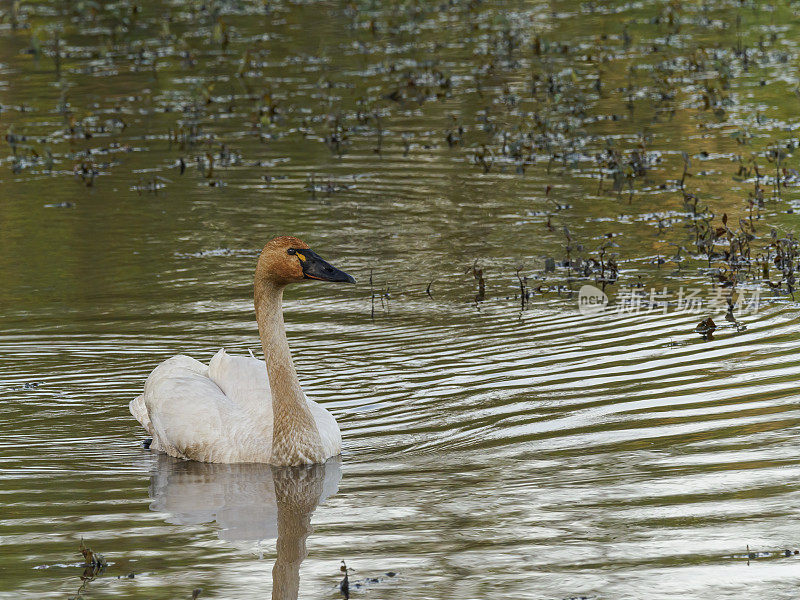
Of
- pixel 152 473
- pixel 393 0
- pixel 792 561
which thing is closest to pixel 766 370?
pixel 792 561

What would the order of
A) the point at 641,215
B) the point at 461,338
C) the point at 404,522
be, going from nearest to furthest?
the point at 404,522, the point at 461,338, the point at 641,215

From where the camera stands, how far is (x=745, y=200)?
51.4 ft

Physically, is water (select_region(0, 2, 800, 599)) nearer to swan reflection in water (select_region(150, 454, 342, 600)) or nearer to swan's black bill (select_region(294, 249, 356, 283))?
swan reflection in water (select_region(150, 454, 342, 600))

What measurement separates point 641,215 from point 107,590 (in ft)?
31.9

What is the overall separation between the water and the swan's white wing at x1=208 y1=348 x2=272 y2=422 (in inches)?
24.2

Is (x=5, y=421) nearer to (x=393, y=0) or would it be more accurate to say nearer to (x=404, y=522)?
(x=404, y=522)

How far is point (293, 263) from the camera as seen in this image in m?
9.25

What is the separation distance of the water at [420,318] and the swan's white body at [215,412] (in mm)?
158

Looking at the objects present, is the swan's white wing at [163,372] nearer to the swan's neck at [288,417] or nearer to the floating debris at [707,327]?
the swan's neck at [288,417]

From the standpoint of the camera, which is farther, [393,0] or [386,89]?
[393,0]

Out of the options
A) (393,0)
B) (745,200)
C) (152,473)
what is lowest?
(152,473)

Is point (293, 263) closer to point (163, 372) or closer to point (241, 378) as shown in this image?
point (241, 378)

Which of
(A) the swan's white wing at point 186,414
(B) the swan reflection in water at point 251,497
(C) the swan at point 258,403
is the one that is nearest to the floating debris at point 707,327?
(C) the swan at point 258,403

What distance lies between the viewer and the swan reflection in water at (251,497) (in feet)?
25.8
